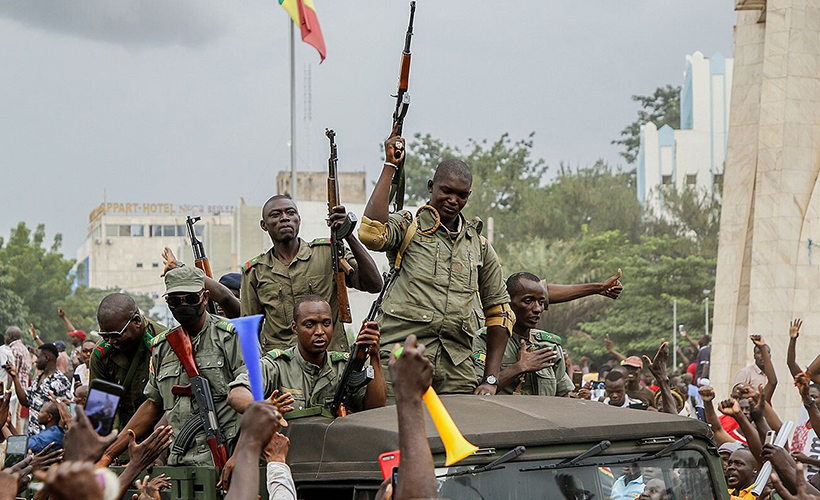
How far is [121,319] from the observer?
6.71 meters

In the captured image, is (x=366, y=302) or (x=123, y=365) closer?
(x=123, y=365)

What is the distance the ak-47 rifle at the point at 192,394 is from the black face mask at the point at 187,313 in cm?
7

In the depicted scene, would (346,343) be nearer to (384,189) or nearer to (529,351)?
(529,351)

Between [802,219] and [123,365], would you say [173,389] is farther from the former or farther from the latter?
[802,219]

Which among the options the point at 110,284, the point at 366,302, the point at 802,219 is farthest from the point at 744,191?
the point at 110,284

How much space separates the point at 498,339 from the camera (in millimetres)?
6715

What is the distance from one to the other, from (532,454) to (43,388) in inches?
348

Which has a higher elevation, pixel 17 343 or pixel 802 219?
pixel 802 219

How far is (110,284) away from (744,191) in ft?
311

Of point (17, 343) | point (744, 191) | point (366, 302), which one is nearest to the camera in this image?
point (17, 343)

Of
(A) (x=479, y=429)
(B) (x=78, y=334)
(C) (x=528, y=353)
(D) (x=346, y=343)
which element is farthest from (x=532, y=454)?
(B) (x=78, y=334)

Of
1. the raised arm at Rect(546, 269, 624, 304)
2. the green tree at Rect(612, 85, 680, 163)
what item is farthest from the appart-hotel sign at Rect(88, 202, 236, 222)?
the raised arm at Rect(546, 269, 624, 304)

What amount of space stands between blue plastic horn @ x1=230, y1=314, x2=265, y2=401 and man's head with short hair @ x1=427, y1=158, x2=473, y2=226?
146cm

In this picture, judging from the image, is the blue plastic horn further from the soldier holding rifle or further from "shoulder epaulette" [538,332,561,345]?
"shoulder epaulette" [538,332,561,345]
